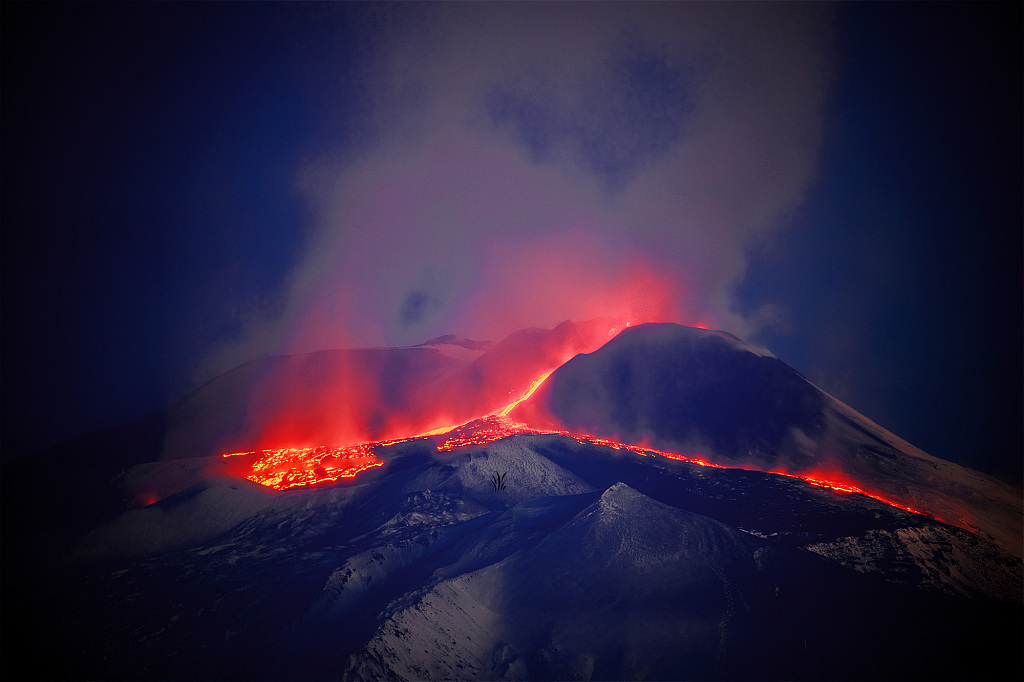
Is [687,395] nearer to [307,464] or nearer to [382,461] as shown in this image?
[382,461]

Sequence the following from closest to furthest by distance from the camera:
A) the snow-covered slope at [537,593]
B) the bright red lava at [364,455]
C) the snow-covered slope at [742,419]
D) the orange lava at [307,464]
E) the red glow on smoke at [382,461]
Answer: the snow-covered slope at [537,593], the snow-covered slope at [742,419], the red glow on smoke at [382,461], the bright red lava at [364,455], the orange lava at [307,464]

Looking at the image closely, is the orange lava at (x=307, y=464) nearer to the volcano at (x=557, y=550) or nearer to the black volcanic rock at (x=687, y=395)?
the volcano at (x=557, y=550)

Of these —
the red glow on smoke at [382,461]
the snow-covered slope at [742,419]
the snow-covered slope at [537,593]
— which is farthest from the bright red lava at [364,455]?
the snow-covered slope at [537,593]

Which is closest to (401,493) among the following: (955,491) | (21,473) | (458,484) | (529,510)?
(458,484)

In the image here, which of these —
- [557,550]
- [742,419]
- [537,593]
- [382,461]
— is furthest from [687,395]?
[382,461]

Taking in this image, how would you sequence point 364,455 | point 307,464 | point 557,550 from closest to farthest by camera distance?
point 557,550, point 307,464, point 364,455

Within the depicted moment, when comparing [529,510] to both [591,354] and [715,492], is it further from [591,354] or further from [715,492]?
[591,354]
